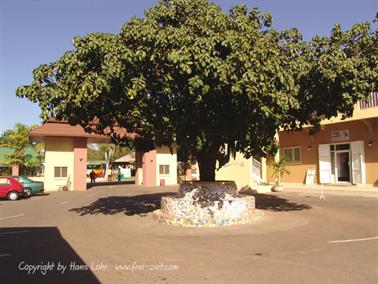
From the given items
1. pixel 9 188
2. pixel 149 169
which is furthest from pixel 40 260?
pixel 149 169

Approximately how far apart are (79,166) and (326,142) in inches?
719

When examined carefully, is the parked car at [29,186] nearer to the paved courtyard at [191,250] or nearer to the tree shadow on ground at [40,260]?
the paved courtyard at [191,250]

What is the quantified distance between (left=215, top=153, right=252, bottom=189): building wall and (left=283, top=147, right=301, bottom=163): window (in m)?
4.60

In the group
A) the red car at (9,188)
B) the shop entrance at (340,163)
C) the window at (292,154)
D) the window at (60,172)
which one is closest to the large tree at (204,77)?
the shop entrance at (340,163)

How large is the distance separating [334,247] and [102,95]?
707cm

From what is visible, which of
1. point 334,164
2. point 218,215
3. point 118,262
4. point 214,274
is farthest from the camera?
point 334,164

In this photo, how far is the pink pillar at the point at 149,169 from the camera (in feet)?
107

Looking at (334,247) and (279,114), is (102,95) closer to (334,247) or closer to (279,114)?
(279,114)

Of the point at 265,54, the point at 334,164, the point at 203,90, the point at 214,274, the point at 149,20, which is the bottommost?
the point at 214,274

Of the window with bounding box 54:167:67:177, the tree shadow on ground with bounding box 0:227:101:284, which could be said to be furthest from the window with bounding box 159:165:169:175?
the tree shadow on ground with bounding box 0:227:101:284

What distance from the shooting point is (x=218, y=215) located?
11.4 meters

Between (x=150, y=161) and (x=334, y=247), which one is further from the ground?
(x=150, y=161)

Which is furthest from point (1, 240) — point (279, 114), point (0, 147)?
point (0, 147)

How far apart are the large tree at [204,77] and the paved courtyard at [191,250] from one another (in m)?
2.93
